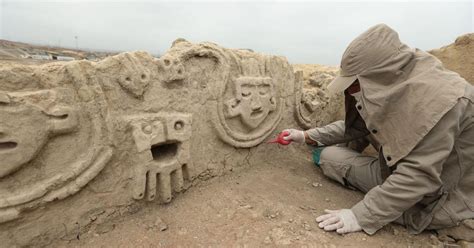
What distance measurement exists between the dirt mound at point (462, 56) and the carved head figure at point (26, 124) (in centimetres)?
386

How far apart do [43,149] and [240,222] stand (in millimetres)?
1175

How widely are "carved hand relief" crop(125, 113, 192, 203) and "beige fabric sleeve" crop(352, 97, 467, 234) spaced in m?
1.18

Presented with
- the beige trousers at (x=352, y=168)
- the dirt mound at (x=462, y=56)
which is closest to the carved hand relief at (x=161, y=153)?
the beige trousers at (x=352, y=168)

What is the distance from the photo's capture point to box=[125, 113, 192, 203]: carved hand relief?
1.79m

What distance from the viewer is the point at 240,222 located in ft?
5.94

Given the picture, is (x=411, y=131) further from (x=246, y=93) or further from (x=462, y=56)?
(x=462, y=56)

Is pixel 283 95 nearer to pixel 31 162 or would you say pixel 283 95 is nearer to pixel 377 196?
pixel 377 196

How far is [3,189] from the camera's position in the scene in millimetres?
1410

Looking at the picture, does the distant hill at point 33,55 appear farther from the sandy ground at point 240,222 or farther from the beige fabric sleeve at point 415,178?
the beige fabric sleeve at point 415,178

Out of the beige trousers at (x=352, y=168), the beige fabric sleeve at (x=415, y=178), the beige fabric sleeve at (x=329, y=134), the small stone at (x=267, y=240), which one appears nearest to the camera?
the beige fabric sleeve at (x=415, y=178)

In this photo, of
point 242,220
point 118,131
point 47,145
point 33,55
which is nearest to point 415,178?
point 242,220

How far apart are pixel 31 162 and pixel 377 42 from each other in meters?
1.96

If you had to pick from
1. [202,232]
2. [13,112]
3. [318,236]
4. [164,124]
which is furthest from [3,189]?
[318,236]

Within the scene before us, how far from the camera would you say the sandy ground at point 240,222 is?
167 centimetres
